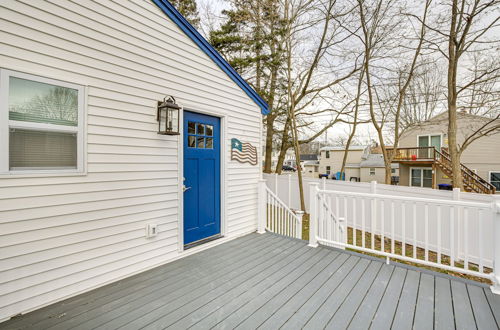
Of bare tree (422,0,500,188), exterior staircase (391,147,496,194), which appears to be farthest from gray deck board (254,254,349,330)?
exterior staircase (391,147,496,194)

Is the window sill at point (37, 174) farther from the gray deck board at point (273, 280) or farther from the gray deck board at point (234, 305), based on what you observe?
the gray deck board at point (234, 305)

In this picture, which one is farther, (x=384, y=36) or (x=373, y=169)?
(x=373, y=169)

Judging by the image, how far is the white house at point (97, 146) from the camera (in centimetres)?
196

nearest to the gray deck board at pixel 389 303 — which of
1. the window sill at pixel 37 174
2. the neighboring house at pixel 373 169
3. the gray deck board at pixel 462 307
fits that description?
the gray deck board at pixel 462 307

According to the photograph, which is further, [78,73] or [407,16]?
[407,16]

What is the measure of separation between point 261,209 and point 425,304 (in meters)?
2.75

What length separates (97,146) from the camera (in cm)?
243

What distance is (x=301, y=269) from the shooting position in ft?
9.29

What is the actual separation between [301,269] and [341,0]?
826 cm

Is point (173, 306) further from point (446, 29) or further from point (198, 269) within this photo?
point (446, 29)

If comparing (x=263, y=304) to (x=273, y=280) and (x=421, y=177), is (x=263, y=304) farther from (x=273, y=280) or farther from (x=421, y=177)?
(x=421, y=177)

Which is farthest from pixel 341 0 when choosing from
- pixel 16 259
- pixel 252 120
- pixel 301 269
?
pixel 16 259

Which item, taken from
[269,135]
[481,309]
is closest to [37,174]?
[481,309]

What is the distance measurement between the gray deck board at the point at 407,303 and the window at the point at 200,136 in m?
3.08
